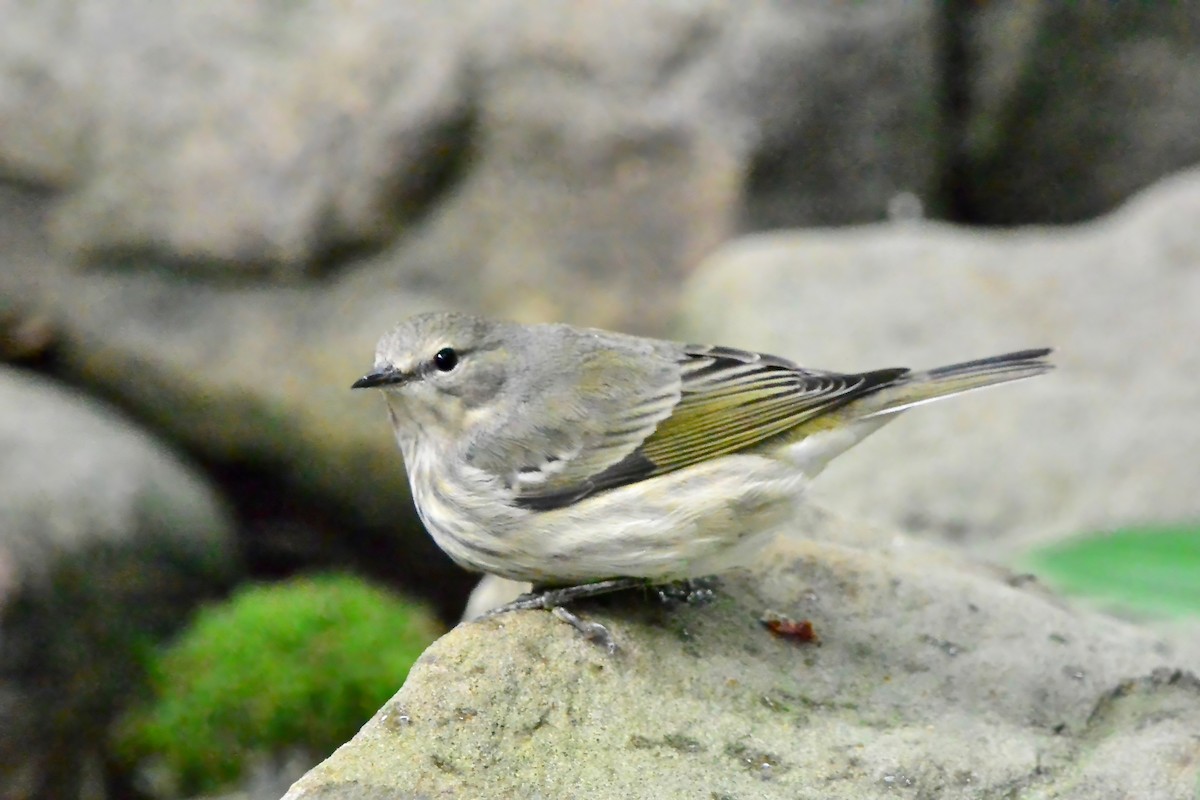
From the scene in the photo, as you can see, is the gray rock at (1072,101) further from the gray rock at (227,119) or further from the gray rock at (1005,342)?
the gray rock at (227,119)

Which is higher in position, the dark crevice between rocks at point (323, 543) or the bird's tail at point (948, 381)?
the bird's tail at point (948, 381)

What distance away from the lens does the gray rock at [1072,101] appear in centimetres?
852

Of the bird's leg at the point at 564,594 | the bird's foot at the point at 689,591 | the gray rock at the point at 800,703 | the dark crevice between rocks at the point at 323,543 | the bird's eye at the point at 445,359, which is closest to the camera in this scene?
the gray rock at the point at 800,703

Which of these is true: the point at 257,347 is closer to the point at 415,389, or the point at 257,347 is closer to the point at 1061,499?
the point at 415,389

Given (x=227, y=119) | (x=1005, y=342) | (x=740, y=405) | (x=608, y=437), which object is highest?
(x=227, y=119)

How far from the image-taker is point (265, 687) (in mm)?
5527

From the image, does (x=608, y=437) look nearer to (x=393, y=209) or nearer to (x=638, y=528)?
(x=638, y=528)

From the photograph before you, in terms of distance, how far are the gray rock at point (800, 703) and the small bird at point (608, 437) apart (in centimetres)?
24

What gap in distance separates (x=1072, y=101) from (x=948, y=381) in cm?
558

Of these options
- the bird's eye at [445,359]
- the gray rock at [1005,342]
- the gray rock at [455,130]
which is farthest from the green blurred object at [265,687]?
the gray rock at [455,130]

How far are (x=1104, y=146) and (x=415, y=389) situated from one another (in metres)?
6.60

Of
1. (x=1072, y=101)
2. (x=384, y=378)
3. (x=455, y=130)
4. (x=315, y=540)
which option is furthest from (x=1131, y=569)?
(x=1072, y=101)

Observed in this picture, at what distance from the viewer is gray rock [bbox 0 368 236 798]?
550 centimetres

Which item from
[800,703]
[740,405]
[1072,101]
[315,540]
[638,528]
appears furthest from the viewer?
[1072,101]
